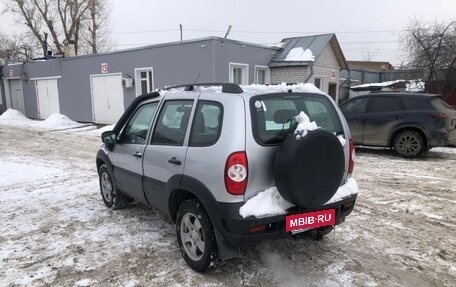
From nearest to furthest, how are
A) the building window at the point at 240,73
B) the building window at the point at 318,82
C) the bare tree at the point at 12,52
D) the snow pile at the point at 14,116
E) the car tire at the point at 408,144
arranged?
the car tire at the point at 408,144, the building window at the point at 240,73, the building window at the point at 318,82, the snow pile at the point at 14,116, the bare tree at the point at 12,52

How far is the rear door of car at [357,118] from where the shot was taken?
9.70 meters

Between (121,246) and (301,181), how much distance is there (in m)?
2.24

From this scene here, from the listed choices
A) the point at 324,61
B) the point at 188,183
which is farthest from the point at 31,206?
the point at 324,61

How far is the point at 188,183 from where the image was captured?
340 cm

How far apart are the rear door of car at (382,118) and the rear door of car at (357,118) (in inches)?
4.1

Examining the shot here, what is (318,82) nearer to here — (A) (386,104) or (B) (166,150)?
(A) (386,104)

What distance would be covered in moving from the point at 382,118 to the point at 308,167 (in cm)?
707

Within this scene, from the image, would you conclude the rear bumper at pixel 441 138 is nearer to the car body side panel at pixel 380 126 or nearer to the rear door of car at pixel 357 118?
the car body side panel at pixel 380 126

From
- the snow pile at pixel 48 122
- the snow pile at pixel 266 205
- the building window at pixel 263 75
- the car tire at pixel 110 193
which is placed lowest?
the snow pile at pixel 48 122

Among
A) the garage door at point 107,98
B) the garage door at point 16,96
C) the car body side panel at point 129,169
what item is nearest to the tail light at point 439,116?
the car body side panel at point 129,169

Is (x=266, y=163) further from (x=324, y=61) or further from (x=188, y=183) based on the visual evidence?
(x=324, y=61)

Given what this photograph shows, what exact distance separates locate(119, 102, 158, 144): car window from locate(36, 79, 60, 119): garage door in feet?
57.8

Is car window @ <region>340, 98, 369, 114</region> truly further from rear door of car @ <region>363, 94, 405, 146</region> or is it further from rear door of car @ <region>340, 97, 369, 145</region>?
rear door of car @ <region>363, 94, 405, 146</region>

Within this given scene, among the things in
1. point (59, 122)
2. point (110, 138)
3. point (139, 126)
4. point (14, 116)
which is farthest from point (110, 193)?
point (14, 116)
